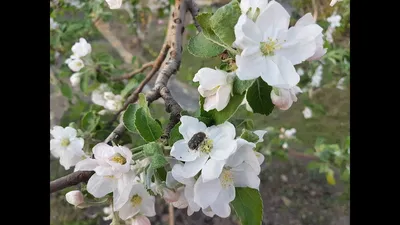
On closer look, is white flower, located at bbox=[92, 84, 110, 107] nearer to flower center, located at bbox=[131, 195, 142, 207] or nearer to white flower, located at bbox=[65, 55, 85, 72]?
white flower, located at bbox=[65, 55, 85, 72]

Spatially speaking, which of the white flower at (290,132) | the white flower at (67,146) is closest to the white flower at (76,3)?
the white flower at (67,146)

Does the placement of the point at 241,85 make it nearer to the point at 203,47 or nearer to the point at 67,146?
the point at 203,47

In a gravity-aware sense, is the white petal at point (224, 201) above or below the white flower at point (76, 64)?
above

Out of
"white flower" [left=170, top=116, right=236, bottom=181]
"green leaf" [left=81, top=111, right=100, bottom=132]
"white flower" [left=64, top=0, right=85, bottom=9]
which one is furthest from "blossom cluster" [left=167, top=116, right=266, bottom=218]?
"white flower" [left=64, top=0, right=85, bottom=9]

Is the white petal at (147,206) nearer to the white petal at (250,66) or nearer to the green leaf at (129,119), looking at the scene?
the green leaf at (129,119)

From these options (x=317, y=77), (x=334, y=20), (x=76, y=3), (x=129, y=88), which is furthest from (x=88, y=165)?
(x=317, y=77)

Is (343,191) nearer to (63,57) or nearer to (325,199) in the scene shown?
(325,199)
